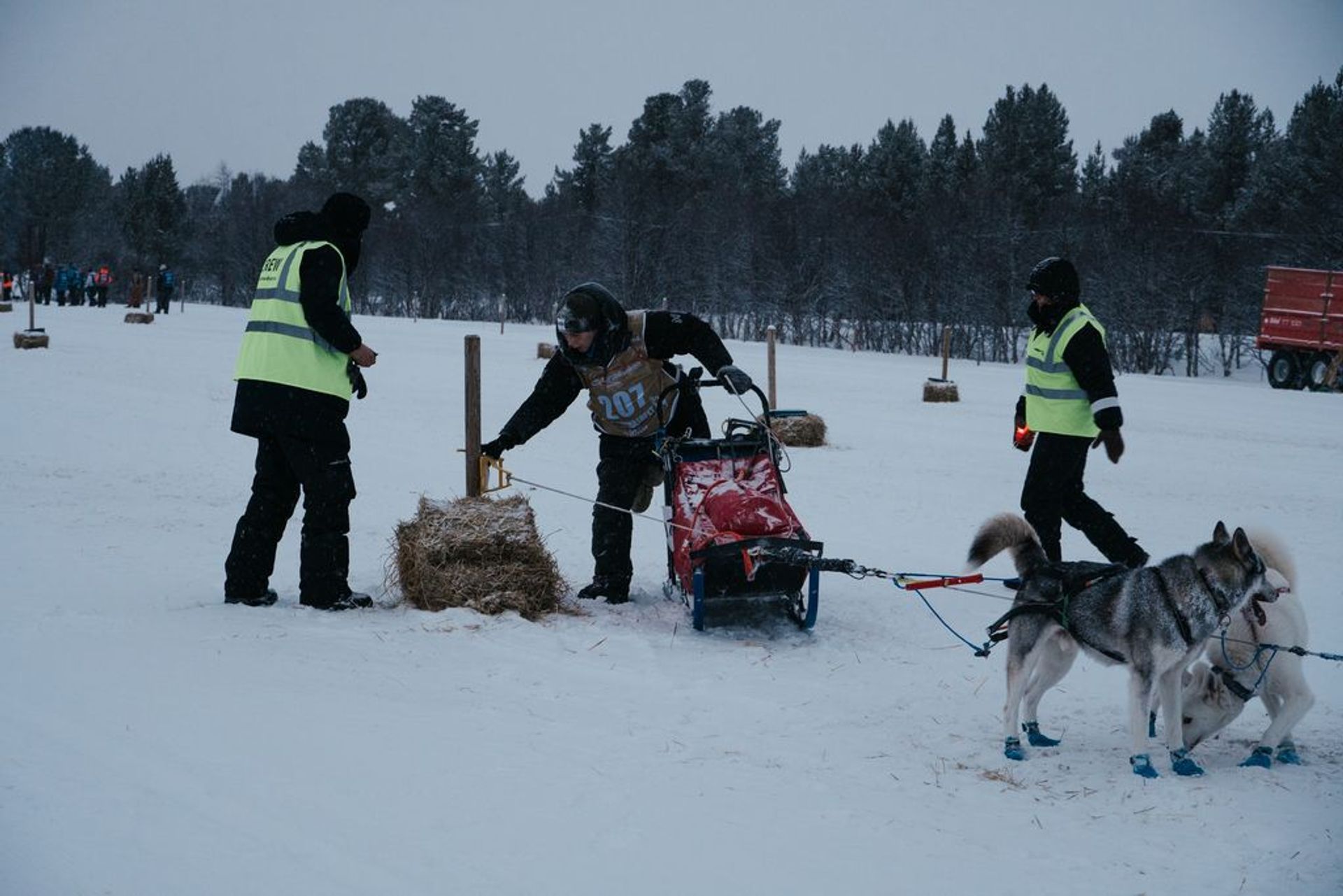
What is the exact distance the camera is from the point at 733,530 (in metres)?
5.46

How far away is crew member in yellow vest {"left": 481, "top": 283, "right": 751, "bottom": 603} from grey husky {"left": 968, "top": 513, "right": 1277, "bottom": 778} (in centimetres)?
218

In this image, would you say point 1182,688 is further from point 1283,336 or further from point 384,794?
point 1283,336

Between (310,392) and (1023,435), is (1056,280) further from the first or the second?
(310,392)

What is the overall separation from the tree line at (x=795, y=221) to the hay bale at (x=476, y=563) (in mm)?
31233

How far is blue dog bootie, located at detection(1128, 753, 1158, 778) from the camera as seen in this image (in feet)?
12.4

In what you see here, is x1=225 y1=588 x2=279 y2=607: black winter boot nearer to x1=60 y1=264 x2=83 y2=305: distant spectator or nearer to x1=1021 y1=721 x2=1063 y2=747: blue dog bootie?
x1=1021 y1=721 x2=1063 y2=747: blue dog bootie

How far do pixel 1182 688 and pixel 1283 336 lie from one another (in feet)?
87.9

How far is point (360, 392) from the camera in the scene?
5.59 metres

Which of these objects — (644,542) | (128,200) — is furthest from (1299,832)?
(128,200)

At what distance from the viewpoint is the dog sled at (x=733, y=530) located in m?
5.27

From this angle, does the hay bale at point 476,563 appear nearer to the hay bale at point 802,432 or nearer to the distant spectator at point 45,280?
the hay bale at point 802,432

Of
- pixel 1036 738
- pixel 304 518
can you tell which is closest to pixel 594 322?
pixel 304 518

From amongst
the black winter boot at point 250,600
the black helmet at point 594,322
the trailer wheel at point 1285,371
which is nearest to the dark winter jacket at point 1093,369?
the black helmet at point 594,322

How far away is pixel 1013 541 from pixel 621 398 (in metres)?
2.53
